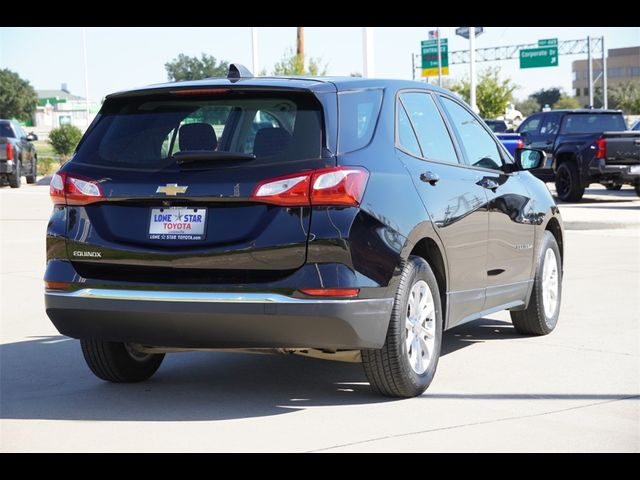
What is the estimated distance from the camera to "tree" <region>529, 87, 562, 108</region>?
17375cm

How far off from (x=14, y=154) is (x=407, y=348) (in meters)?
28.4

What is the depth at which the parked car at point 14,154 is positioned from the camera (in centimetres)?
3266

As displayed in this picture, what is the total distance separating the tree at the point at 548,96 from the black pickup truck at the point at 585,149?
14887cm

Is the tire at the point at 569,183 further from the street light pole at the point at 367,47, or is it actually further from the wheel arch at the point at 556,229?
the wheel arch at the point at 556,229

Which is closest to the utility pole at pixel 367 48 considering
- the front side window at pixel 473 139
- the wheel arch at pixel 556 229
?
the wheel arch at pixel 556 229

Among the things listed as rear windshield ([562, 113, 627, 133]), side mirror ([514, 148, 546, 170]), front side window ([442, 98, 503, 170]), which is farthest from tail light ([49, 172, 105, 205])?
rear windshield ([562, 113, 627, 133])

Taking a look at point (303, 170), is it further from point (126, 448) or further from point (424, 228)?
point (126, 448)

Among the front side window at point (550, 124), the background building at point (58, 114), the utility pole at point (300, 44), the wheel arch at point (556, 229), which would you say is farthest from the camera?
the background building at point (58, 114)

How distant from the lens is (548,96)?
576 ft

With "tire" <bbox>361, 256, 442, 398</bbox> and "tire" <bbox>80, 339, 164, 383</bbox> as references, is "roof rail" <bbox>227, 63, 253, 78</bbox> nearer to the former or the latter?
"tire" <bbox>361, 256, 442, 398</bbox>

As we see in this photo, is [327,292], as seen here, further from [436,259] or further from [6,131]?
[6,131]

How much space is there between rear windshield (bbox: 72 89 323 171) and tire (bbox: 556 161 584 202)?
61.3 feet

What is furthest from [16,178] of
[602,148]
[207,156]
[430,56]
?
[430,56]

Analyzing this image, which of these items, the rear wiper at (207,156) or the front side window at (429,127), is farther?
the front side window at (429,127)
